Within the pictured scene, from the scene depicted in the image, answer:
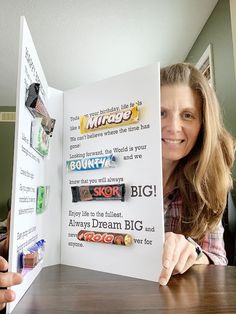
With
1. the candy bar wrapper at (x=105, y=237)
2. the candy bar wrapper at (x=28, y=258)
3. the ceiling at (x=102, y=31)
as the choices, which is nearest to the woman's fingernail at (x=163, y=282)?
the candy bar wrapper at (x=105, y=237)

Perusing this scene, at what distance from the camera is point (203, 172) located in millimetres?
880

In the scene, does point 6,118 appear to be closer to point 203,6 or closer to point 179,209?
point 203,6

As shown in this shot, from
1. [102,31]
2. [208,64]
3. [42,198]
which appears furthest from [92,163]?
[102,31]

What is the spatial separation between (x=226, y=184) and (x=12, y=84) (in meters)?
3.56

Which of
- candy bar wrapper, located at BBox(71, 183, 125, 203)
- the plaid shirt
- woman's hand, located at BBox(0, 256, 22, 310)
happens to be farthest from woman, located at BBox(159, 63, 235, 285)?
woman's hand, located at BBox(0, 256, 22, 310)

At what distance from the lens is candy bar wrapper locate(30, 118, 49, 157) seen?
599 mm

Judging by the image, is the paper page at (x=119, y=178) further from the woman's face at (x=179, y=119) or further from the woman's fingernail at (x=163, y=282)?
the woman's face at (x=179, y=119)

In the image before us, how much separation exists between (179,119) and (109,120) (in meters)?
0.25

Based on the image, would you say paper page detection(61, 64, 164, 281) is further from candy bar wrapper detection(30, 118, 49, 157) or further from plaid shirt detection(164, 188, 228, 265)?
plaid shirt detection(164, 188, 228, 265)

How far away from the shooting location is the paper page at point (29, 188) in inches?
19.8

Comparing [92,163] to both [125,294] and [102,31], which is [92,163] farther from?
[102,31]

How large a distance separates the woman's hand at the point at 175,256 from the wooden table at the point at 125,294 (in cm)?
2

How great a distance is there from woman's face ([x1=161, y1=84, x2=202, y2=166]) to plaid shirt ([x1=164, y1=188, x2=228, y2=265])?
0.13m

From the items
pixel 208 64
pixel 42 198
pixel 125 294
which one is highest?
pixel 208 64
